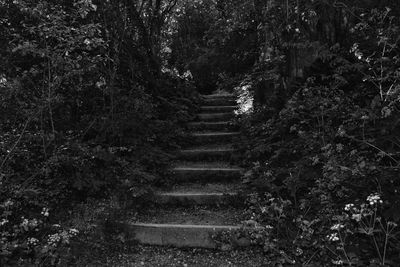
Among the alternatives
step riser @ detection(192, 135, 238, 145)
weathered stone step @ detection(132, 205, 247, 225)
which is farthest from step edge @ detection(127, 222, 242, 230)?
step riser @ detection(192, 135, 238, 145)

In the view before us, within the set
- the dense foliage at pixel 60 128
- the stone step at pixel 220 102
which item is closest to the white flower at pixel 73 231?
the dense foliage at pixel 60 128

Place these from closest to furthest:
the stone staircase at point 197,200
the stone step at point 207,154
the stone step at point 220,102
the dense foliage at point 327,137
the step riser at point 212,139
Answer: the dense foliage at point 327,137, the stone staircase at point 197,200, the stone step at point 207,154, the step riser at point 212,139, the stone step at point 220,102

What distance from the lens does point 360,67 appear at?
3.99m

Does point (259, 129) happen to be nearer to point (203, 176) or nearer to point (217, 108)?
point (203, 176)

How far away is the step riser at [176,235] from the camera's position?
11.5ft

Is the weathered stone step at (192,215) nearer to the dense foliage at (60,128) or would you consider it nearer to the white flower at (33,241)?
the dense foliage at (60,128)

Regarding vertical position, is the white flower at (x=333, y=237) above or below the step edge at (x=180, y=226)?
above

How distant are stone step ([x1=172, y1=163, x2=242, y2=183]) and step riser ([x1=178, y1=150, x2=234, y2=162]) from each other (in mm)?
507

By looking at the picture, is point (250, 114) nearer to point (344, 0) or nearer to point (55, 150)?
point (344, 0)

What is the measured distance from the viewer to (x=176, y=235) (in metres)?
3.59

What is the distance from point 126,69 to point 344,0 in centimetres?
350

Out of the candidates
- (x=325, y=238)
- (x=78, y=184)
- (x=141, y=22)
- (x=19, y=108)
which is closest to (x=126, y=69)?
(x=141, y=22)

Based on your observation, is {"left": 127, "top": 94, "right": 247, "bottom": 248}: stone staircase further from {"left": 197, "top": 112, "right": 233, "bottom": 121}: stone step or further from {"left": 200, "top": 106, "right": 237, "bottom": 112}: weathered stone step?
{"left": 200, "top": 106, "right": 237, "bottom": 112}: weathered stone step

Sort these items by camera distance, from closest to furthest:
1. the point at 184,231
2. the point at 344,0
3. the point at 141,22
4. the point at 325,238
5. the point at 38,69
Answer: the point at 325,238 < the point at 184,231 < the point at 38,69 < the point at 344,0 < the point at 141,22
